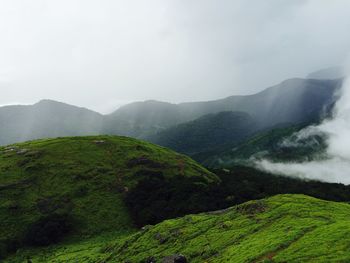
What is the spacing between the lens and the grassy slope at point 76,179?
125 meters

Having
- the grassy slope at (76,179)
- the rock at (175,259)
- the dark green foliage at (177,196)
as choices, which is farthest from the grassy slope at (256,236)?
the grassy slope at (76,179)

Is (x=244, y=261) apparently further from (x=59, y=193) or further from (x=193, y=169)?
(x=193, y=169)

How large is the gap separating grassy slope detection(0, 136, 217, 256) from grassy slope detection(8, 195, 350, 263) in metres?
37.3

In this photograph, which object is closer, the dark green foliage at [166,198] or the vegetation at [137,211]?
the vegetation at [137,211]

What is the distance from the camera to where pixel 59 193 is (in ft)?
462

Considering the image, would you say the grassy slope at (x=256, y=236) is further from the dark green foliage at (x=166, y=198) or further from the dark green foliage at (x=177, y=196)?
the dark green foliage at (x=177, y=196)

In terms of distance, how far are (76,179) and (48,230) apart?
3496 centimetres

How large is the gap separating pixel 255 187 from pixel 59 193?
249 feet

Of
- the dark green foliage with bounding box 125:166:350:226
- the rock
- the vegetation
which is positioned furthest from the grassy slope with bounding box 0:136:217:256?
the rock

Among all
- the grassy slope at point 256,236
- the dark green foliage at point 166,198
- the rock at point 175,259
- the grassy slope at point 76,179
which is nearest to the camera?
the grassy slope at point 256,236

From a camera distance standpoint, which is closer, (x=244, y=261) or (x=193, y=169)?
(x=244, y=261)

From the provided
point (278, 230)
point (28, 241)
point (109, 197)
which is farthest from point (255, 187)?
point (278, 230)

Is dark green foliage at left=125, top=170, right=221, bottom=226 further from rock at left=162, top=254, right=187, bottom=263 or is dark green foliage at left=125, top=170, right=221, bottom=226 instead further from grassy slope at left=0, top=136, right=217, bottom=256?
rock at left=162, top=254, right=187, bottom=263

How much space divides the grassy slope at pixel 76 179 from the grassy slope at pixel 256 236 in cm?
3735
